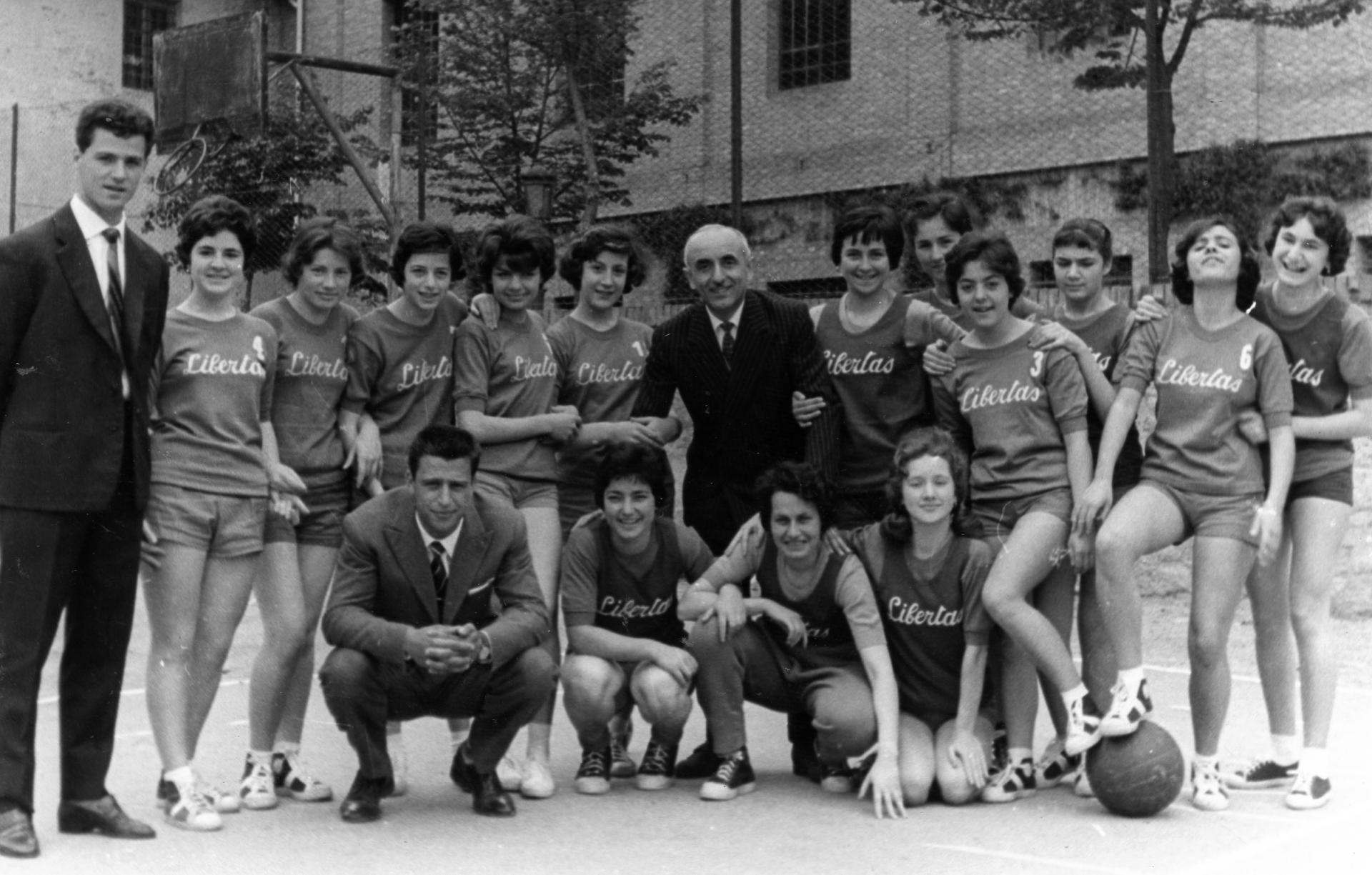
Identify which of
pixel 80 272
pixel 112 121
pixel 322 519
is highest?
pixel 112 121

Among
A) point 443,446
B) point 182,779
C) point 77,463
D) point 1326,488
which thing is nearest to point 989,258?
point 1326,488

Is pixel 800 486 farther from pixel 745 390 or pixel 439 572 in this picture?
pixel 439 572

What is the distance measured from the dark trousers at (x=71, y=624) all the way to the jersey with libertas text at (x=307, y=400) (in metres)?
0.78

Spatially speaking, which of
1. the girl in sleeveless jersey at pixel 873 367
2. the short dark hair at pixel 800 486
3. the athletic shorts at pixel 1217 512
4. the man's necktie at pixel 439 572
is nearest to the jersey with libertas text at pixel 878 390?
the girl in sleeveless jersey at pixel 873 367

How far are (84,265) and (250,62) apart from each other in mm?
10660

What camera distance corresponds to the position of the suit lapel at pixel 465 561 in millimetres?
5672

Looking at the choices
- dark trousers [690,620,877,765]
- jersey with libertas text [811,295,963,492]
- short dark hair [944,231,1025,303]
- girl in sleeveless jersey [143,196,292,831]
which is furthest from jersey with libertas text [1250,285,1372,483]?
girl in sleeveless jersey [143,196,292,831]

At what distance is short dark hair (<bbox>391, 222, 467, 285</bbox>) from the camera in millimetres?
6129

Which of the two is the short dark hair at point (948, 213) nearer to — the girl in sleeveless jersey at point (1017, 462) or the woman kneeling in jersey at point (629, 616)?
the girl in sleeveless jersey at point (1017, 462)

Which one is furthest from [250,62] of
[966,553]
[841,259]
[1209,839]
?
[1209,839]

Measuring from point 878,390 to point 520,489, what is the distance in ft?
4.73

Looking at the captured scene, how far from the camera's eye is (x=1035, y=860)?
501 centimetres

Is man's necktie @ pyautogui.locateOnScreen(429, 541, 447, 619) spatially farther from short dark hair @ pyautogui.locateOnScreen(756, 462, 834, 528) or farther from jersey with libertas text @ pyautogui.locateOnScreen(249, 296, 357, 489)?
short dark hair @ pyautogui.locateOnScreen(756, 462, 834, 528)

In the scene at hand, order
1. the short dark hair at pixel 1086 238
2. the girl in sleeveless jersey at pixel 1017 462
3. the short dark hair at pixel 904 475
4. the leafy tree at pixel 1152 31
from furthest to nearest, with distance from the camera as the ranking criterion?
1. the leafy tree at pixel 1152 31
2. the short dark hair at pixel 1086 238
3. the short dark hair at pixel 904 475
4. the girl in sleeveless jersey at pixel 1017 462
